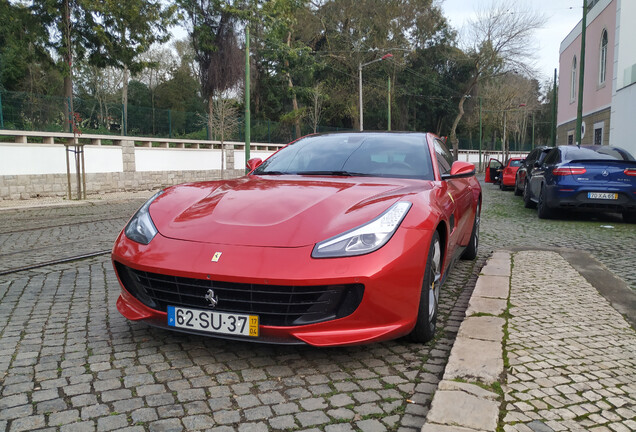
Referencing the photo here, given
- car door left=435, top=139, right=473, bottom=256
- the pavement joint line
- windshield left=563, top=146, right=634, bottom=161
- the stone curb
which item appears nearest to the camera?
the stone curb

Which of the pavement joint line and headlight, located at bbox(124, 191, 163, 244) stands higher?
headlight, located at bbox(124, 191, 163, 244)

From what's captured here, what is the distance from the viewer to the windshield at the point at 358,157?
4.14 m

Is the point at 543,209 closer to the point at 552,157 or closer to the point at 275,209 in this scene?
the point at 552,157

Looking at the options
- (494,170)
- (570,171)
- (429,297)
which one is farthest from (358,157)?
(494,170)

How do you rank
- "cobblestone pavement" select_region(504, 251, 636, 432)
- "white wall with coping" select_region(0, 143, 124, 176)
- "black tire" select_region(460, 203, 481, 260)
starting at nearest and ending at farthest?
1. "cobblestone pavement" select_region(504, 251, 636, 432)
2. "black tire" select_region(460, 203, 481, 260)
3. "white wall with coping" select_region(0, 143, 124, 176)

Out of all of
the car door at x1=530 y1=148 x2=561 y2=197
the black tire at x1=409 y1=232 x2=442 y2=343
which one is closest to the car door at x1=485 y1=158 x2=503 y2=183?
the car door at x1=530 y1=148 x2=561 y2=197

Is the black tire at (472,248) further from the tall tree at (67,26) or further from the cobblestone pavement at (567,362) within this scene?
the tall tree at (67,26)

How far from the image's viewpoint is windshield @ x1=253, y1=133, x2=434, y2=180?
4.14 m

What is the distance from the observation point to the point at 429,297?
3217 millimetres

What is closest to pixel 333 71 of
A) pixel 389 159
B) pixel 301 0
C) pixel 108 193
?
pixel 301 0

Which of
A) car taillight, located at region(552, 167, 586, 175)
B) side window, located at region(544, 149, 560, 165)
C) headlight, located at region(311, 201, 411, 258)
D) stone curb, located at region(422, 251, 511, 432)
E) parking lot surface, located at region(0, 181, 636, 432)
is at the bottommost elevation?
parking lot surface, located at region(0, 181, 636, 432)

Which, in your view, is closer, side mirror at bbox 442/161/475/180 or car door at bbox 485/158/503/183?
side mirror at bbox 442/161/475/180

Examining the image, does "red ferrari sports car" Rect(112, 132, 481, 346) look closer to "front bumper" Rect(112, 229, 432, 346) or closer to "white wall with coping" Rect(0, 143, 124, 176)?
"front bumper" Rect(112, 229, 432, 346)

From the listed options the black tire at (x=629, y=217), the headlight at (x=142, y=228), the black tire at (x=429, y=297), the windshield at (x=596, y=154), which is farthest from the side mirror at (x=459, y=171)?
the black tire at (x=629, y=217)
